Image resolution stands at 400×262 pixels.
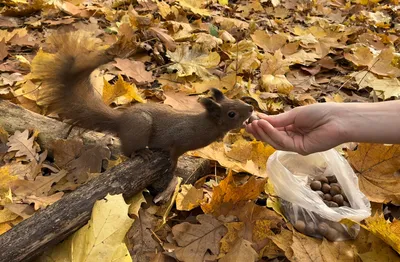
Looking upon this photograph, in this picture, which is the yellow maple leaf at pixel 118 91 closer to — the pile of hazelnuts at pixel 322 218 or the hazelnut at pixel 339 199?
the pile of hazelnuts at pixel 322 218

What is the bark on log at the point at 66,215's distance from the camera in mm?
1427

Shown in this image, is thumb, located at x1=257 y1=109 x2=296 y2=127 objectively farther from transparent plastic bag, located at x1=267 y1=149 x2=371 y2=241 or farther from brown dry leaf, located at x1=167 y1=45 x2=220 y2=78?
brown dry leaf, located at x1=167 y1=45 x2=220 y2=78

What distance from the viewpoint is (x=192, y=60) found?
10.1 ft

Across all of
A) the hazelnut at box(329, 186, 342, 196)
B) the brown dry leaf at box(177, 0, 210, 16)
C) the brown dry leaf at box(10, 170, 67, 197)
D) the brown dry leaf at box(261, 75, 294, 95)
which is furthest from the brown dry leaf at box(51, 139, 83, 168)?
the brown dry leaf at box(177, 0, 210, 16)

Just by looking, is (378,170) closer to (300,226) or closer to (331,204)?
(331,204)

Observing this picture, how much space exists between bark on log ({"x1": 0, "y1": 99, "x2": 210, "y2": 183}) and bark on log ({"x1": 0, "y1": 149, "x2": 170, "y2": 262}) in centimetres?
32

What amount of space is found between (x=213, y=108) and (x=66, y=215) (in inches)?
37.9

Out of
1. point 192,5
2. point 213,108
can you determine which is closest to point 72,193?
point 213,108

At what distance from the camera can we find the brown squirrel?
196 centimetres

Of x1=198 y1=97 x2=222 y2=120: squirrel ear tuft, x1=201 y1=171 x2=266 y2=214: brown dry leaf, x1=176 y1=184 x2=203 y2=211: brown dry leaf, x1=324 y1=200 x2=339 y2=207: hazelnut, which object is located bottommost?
x1=324 y1=200 x2=339 y2=207: hazelnut

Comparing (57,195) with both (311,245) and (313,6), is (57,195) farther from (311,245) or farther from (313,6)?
(313,6)

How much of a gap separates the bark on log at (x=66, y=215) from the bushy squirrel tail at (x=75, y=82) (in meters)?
0.35

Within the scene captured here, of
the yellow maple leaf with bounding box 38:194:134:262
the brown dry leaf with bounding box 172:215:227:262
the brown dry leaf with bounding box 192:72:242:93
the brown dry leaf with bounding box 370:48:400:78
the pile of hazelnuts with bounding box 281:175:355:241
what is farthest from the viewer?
the brown dry leaf with bounding box 370:48:400:78

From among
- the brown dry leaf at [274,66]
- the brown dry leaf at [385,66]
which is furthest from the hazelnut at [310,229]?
the brown dry leaf at [385,66]
